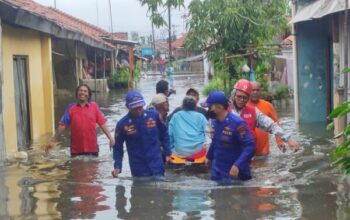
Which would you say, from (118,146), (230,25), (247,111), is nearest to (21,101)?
(118,146)

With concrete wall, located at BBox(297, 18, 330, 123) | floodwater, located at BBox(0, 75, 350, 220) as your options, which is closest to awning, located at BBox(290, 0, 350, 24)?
floodwater, located at BBox(0, 75, 350, 220)

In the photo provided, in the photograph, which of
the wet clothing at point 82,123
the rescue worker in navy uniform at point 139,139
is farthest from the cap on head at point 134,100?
the wet clothing at point 82,123

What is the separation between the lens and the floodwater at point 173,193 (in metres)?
6.54

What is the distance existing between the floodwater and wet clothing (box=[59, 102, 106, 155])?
0.91 feet

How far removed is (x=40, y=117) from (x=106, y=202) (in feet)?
26.0

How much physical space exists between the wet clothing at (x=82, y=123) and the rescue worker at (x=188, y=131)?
5.15ft

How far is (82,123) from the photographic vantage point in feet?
32.9

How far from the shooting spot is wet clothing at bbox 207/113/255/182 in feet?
23.2

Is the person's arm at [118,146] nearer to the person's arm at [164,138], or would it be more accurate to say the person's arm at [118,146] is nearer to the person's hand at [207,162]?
the person's arm at [164,138]

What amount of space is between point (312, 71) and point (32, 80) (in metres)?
6.71

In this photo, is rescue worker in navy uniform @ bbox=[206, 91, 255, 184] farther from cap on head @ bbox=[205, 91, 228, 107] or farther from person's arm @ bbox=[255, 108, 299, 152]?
person's arm @ bbox=[255, 108, 299, 152]

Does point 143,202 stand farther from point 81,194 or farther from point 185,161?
point 185,161

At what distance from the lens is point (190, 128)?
9117 mm

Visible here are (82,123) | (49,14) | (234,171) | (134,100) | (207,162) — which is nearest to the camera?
(234,171)
